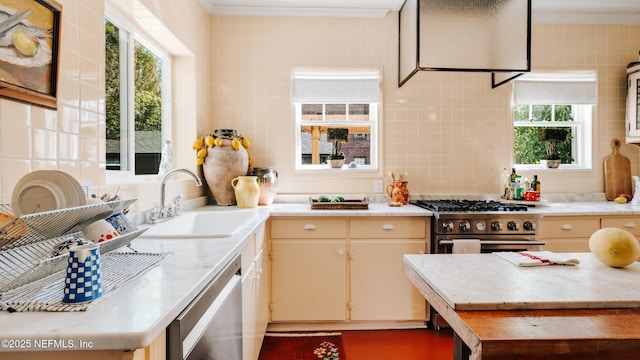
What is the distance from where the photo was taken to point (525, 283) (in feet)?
3.68

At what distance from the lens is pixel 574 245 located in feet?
8.85

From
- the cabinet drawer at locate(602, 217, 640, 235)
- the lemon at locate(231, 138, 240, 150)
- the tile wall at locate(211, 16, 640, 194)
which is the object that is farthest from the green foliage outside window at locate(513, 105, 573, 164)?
the lemon at locate(231, 138, 240, 150)

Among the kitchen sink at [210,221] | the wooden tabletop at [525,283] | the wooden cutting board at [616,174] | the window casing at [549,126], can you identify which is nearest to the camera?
the wooden tabletop at [525,283]

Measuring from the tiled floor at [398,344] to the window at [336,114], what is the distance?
1.40 m

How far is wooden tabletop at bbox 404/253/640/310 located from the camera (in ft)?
3.22

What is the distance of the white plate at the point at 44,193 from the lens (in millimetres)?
1000

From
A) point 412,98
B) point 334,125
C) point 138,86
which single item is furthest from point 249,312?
point 412,98

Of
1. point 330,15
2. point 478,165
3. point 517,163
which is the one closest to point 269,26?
point 330,15

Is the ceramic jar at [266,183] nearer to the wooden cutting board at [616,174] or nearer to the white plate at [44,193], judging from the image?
the white plate at [44,193]

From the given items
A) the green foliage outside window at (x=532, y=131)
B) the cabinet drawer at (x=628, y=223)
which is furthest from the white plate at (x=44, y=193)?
the green foliage outside window at (x=532, y=131)

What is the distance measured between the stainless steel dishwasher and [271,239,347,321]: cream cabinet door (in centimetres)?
102

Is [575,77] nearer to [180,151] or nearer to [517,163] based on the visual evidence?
[517,163]

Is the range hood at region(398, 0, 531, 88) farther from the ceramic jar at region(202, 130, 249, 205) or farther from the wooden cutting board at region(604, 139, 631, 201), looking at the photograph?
the wooden cutting board at region(604, 139, 631, 201)

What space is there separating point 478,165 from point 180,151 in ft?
8.50
